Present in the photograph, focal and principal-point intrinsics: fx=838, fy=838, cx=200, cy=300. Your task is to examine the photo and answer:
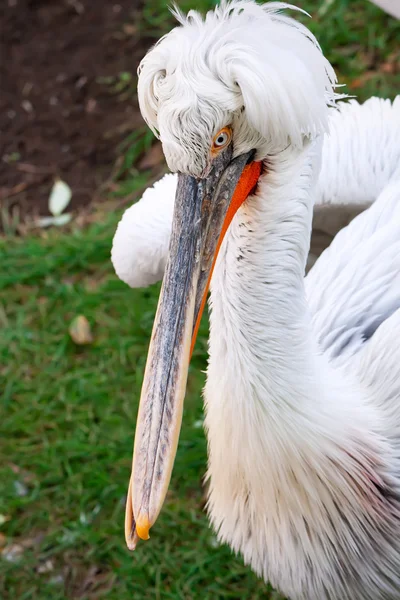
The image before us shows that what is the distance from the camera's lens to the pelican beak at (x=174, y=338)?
5.77 feet

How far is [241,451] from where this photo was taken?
2.04m

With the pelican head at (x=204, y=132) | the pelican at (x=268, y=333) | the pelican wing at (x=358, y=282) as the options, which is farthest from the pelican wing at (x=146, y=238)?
the pelican head at (x=204, y=132)

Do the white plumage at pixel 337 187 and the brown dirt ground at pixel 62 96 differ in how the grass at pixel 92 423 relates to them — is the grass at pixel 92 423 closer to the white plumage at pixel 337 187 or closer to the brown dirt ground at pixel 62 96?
the brown dirt ground at pixel 62 96

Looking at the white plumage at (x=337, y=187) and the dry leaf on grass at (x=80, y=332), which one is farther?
the dry leaf on grass at (x=80, y=332)

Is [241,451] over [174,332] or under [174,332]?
under

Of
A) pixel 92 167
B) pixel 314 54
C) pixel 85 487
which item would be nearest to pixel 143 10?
pixel 92 167

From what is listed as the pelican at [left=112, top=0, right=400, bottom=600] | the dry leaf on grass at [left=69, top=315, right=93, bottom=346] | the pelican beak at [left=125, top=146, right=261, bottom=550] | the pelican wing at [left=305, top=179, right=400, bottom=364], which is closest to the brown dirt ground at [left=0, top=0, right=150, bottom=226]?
the dry leaf on grass at [left=69, top=315, right=93, bottom=346]

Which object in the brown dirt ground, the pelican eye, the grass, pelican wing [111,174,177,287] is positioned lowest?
the grass

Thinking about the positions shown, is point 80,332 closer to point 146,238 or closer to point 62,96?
point 146,238

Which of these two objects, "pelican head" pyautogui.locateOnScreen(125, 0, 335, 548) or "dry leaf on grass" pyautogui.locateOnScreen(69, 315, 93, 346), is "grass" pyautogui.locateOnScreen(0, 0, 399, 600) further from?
"pelican head" pyautogui.locateOnScreen(125, 0, 335, 548)

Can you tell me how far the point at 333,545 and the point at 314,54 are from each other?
1.19m

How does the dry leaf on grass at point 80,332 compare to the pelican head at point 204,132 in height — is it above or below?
below

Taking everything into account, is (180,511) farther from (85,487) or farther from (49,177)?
(49,177)

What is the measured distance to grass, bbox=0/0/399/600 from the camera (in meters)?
3.11
